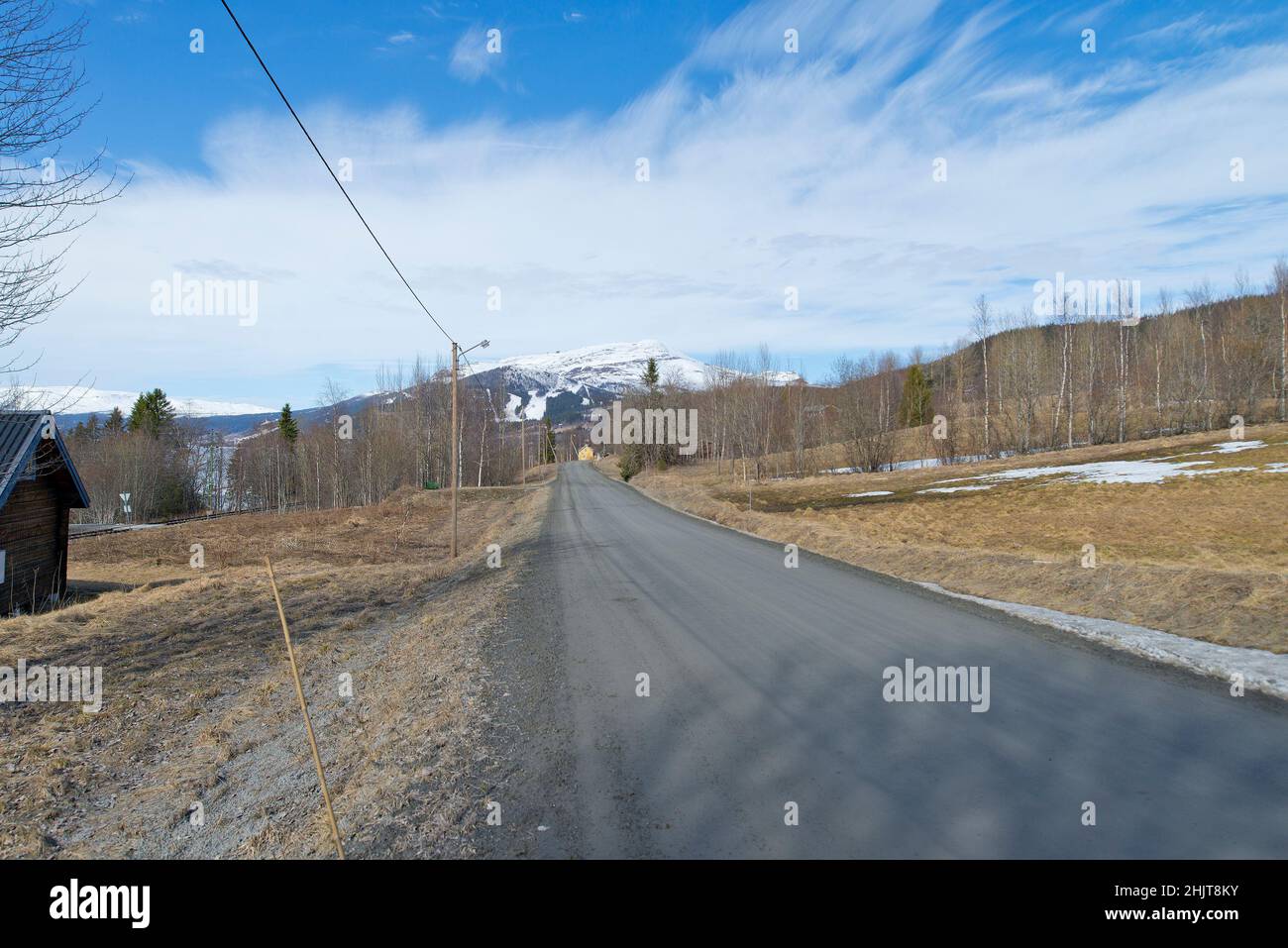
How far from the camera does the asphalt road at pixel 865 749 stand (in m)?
3.92

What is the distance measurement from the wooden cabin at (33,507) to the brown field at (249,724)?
424 centimetres

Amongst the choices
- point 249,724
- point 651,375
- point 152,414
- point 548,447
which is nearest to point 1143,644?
point 249,724

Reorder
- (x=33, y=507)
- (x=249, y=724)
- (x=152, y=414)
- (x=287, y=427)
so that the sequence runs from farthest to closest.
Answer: (x=287, y=427) → (x=152, y=414) → (x=33, y=507) → (x=249, y=724)

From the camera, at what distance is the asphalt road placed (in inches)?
154

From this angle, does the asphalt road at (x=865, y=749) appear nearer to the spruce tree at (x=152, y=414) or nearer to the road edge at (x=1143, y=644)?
the road edge at (x=1143, y=644)

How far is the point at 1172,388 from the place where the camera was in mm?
58156

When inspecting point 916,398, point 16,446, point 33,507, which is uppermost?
point 916,398

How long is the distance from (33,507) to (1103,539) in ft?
94.6

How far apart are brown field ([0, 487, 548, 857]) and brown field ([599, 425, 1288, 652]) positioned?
902 centimetres

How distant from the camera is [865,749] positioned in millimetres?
5211

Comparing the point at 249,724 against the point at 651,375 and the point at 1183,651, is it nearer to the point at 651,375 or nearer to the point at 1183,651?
the point at 1183,651
